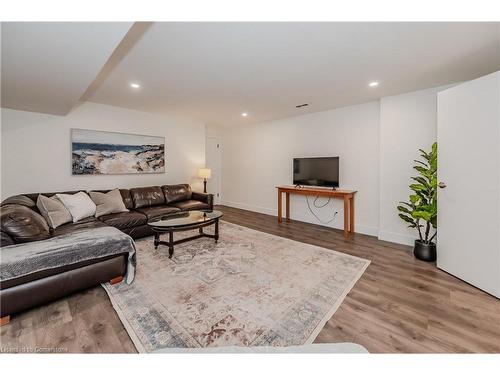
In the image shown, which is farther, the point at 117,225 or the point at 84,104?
the point at 84,104

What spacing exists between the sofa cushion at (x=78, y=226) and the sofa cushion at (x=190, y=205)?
1.35m

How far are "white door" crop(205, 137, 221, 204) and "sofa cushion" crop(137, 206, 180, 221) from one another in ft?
8.93

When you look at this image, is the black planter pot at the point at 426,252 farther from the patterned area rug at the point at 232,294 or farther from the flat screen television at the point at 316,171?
the flat screen television at the point at 316,171

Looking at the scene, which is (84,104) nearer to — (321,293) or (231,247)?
(231,247)

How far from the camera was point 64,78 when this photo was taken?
6.84ft

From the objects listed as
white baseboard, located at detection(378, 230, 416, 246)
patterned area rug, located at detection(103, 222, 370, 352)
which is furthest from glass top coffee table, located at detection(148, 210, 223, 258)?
white baseboard, located at detection(378, 230, 416, 246)

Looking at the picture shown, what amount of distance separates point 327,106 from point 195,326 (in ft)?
13.2

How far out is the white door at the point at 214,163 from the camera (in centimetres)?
647

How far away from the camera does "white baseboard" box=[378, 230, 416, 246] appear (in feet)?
10.8

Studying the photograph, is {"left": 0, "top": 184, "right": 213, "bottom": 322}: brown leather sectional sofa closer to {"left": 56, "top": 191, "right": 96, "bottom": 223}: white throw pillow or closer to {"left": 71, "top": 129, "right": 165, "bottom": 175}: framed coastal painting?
{"left": 56, "top": 191, "right": 96, "bottom": 223}: white throw pillow

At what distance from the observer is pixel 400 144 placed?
3.32 metres
